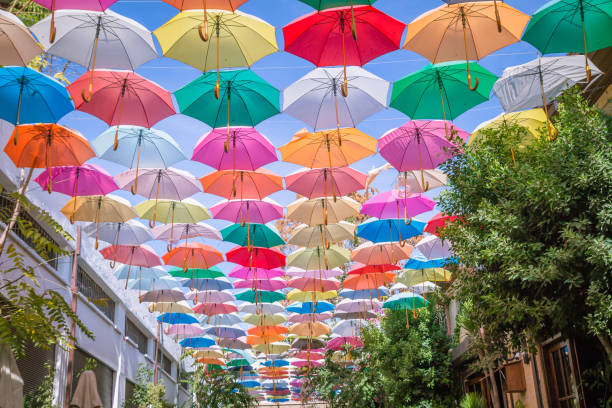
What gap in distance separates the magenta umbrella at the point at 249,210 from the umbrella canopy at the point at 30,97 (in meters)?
4.76

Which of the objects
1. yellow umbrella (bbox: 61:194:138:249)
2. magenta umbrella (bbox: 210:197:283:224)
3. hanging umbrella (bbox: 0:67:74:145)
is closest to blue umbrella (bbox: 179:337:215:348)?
magenta umbrella (bbox: 210:197:283:224)

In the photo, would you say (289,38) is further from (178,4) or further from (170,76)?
(170,76)

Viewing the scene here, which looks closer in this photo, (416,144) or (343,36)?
(343,36)

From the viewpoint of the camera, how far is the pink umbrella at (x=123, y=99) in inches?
385

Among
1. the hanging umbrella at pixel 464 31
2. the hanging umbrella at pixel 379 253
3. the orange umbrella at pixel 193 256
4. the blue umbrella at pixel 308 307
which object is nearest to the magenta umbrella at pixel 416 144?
the hanging umbrella at pixel 464 31

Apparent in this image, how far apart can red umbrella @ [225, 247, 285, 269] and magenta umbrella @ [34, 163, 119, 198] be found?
4.34 m

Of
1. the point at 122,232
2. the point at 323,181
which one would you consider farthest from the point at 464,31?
the point at 122,232

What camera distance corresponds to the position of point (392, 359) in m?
18.5

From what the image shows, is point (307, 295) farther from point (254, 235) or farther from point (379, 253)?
point (254, 235)

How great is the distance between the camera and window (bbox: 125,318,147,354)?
2280cm

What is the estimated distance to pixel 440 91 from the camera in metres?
9.98

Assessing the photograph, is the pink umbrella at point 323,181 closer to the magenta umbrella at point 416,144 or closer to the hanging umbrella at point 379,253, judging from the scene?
the magenta umbrella at point 416,144

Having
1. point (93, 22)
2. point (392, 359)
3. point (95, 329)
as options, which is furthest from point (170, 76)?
point (392, 359)

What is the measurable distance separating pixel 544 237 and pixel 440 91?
383cm
